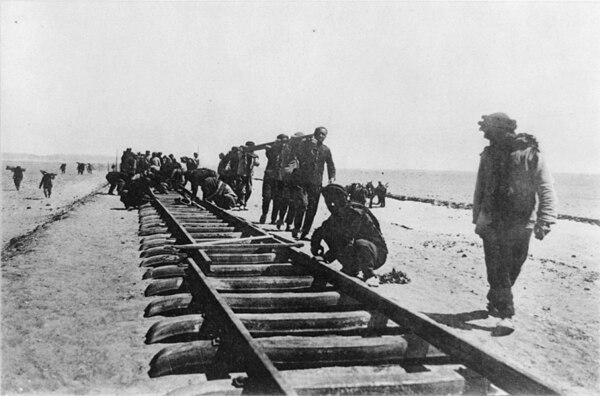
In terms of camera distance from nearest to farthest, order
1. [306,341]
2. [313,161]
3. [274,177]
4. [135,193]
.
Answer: [306,341], [313,161], [274,177], [135,193]

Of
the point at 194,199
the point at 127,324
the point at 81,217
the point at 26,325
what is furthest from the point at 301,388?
the point at 194,199

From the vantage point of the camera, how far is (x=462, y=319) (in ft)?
15.4

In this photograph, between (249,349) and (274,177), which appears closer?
(249,349)

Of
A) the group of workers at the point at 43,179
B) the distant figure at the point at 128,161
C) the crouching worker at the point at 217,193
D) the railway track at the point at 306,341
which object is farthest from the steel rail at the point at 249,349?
the group of workers at the point at 43,179

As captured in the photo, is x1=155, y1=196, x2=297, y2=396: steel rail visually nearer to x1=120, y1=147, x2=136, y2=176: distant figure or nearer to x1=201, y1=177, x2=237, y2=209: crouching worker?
x1=201, y1=177, x2=237, y2=209: crouching worker

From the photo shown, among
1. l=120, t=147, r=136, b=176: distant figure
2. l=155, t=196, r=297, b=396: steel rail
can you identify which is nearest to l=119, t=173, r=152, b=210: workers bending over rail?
l=120, t=147, r=136, b=176: distant figure

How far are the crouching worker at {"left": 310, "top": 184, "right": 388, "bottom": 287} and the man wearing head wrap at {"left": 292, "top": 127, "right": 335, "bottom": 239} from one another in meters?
3.09

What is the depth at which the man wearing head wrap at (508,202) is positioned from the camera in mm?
4402

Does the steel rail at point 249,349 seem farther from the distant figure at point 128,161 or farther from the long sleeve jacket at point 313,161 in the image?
the distant figure at point 128,161

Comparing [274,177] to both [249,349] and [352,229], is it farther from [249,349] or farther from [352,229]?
[249,349]

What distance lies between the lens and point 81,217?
487 inches

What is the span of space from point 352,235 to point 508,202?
5.61 feet

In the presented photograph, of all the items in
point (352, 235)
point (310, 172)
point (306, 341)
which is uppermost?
point (310, 172)

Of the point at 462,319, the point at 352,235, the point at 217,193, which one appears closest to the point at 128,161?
the point at 217,193
